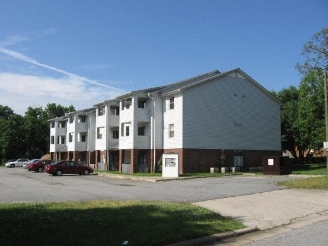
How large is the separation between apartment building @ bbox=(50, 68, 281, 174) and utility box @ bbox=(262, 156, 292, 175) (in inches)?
248

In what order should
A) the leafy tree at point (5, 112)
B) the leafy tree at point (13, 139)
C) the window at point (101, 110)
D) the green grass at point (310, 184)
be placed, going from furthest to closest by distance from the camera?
the leafy tree at point (5, 112) < the leafy tree at point (13, 139) < the window at point (101, 110) < the green grass at point (310, 184)

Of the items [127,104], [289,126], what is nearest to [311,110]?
[289,126]

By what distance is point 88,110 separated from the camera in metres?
56.1

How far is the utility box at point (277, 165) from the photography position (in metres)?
31.8

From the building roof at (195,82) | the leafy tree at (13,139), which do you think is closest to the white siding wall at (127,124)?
the building roof at (195,82)

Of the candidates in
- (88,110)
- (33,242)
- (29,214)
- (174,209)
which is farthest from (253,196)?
(88,110)

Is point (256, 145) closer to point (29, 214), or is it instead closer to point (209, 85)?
point (209, 85)

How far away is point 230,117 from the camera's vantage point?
39219 millimetres

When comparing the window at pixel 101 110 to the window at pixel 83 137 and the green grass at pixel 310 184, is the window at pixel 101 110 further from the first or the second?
the green grass at pixel 310 184

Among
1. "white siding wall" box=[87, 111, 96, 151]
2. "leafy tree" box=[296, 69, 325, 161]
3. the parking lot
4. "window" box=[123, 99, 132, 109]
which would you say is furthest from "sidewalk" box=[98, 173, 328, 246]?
"white siding wall" box=[87, 111, 96, 151]

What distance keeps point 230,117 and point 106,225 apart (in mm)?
31608

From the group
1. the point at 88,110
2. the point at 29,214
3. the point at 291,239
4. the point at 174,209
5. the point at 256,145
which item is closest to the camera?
the point at 291,239

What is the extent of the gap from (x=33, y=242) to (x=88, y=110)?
49.6m

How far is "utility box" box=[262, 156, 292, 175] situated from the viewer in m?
31.8
